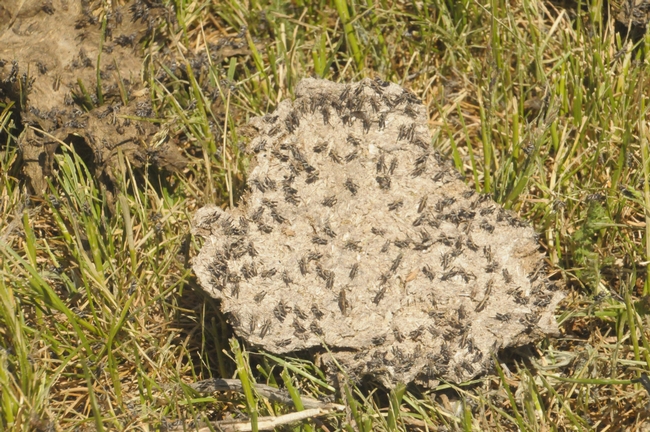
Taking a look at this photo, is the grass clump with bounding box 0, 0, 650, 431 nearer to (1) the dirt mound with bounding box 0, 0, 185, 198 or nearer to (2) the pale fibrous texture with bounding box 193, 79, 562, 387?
(1) the dirt mound with bounding box 0, 0, 185, 198

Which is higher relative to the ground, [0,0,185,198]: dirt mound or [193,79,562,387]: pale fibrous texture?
[0,0,185,198]: dirt mound

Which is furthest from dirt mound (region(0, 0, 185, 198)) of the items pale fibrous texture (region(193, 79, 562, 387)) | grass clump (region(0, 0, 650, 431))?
pale fibrous texture (region(193, 79, 562, 387))

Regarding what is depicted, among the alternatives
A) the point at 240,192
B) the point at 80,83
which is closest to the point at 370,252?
the point at 240,192

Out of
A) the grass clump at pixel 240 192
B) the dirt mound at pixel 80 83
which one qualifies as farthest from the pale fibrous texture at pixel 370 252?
the dirt mound at pixel 80 83

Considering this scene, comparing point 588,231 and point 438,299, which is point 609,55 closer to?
point 588,231

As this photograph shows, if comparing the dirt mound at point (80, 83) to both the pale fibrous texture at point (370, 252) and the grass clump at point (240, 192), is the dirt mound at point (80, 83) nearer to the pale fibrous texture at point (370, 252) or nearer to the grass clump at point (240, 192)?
the grass clump at point (240, 192)

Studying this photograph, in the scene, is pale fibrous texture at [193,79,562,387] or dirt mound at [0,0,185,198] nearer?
pale fibrous texture at [193,79,562,387]
